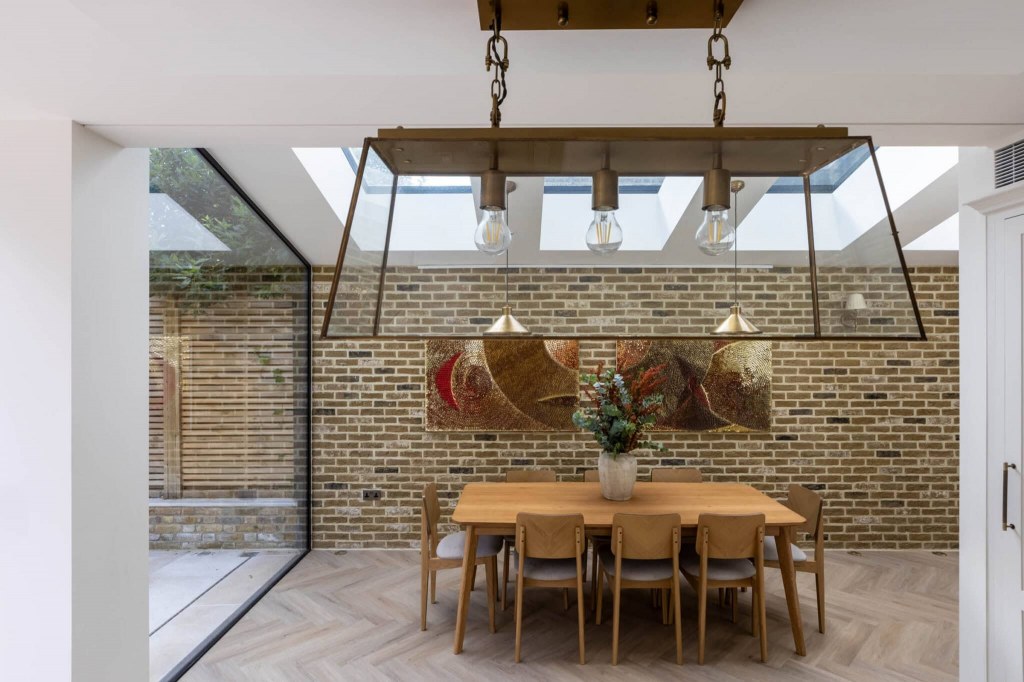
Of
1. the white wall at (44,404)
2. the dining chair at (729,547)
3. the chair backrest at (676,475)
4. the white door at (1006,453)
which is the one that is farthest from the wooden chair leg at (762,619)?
the white wall at (44,404)

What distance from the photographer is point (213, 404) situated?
126 inches

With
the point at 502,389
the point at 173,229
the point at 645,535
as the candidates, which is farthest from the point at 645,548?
the point at 173,229

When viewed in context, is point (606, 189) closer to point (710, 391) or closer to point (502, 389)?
point (502, 389)

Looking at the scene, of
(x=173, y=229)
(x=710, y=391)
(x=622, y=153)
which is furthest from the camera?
(x=710, y=391)

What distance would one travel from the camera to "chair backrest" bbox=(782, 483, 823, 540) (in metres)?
3.32

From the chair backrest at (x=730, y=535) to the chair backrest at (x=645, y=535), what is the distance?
0.14 metres

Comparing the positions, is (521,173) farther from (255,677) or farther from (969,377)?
(255,677)

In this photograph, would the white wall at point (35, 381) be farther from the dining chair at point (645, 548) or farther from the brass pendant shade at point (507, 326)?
the dining chair at point (645, 548)

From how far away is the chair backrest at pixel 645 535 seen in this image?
2.98 meters

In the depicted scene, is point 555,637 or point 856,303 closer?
point 856,303

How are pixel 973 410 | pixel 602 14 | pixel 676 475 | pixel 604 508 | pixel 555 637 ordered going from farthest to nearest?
pixel 676 475 < pixel 604 508 < pixel 555 637 < pixel 973 410 < pixel 602 14

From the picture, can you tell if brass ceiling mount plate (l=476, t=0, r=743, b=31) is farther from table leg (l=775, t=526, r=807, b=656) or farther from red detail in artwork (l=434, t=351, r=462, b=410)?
red detail in artwork (l=434, t=351, r=462, b=410)

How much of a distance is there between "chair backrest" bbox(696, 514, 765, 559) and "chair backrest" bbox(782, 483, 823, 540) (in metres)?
0.38

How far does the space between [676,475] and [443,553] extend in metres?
1.85
